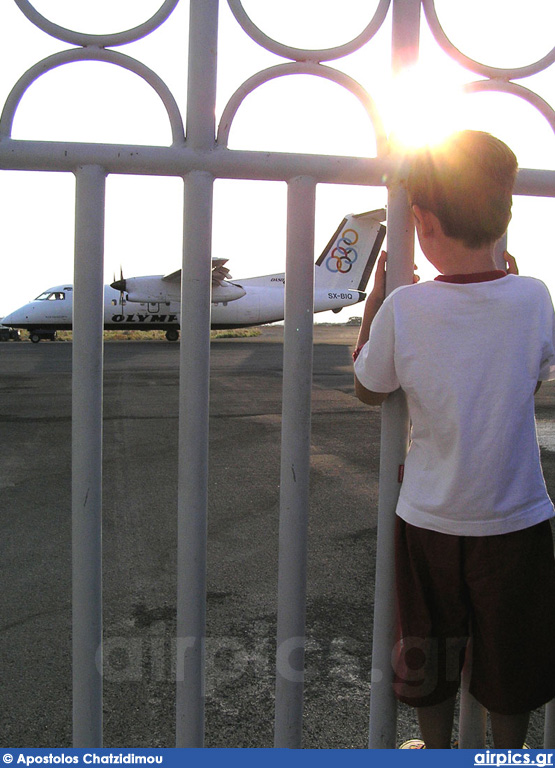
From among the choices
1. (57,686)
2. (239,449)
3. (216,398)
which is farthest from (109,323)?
(57,686)

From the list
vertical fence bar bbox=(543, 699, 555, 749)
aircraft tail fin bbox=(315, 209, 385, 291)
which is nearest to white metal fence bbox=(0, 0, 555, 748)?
vertical fence bar bbox=(543, 699, 555, 749)

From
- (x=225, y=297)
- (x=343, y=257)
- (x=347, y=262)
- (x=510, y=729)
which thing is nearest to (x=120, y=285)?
(x=225, y=297)

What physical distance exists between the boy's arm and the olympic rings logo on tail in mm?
24976

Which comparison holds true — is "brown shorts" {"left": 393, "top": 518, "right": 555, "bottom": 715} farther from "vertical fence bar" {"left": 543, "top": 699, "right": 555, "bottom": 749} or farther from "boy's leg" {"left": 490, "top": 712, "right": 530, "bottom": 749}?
"vertical fence bar" {"left": 543, "top": 699, "right": 555, "bottom": 749}

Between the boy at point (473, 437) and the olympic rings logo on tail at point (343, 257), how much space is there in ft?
82.3

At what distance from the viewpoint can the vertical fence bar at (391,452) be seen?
1.17 meters

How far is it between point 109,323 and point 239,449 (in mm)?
19838

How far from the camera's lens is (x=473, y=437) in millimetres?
1089

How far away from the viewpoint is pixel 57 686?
2.05 meters

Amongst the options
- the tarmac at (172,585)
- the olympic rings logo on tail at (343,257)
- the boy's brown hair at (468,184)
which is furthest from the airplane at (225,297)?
the boy's brown hair at (468,184)

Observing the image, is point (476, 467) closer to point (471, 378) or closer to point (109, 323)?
point (471, 378)

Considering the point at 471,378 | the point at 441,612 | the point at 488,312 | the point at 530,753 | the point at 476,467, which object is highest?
the point at 488,312

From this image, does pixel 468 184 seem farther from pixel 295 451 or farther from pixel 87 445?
pixel 87 445

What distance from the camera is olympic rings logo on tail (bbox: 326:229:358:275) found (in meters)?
25.8
